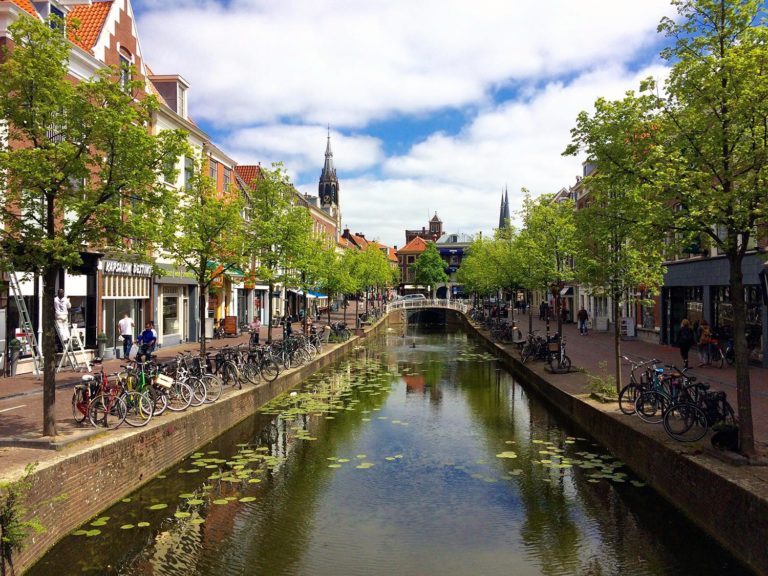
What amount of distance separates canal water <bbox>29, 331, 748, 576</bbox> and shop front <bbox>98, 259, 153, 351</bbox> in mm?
10207

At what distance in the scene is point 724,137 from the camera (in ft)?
28.3

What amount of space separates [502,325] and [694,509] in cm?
2564

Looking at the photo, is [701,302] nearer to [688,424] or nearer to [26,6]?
[688,424]

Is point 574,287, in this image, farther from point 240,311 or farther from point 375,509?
point 375,509

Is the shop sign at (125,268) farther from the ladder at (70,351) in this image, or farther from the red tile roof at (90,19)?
the red tile roof at (90,19)

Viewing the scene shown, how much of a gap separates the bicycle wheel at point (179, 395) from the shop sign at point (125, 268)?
9.76 m

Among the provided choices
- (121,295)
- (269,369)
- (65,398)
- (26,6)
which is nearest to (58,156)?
(65,398)

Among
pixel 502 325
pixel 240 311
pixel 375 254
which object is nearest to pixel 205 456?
pixel 502 325

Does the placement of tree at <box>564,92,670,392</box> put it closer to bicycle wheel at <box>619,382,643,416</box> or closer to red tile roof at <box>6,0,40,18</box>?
bicycle wheel at <box>619,382,643,416</box>

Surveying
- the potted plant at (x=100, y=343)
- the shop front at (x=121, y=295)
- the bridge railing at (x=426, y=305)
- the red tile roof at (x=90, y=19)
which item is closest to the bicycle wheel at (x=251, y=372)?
the shop front at (x=121, y=295)

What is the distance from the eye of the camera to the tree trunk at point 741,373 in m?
8.45

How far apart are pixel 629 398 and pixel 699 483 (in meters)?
5.27

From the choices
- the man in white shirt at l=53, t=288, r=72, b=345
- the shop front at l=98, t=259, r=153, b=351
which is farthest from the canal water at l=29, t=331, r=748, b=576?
the shop front at l=98, t=259, r=153, b=351

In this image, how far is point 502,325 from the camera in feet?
112
